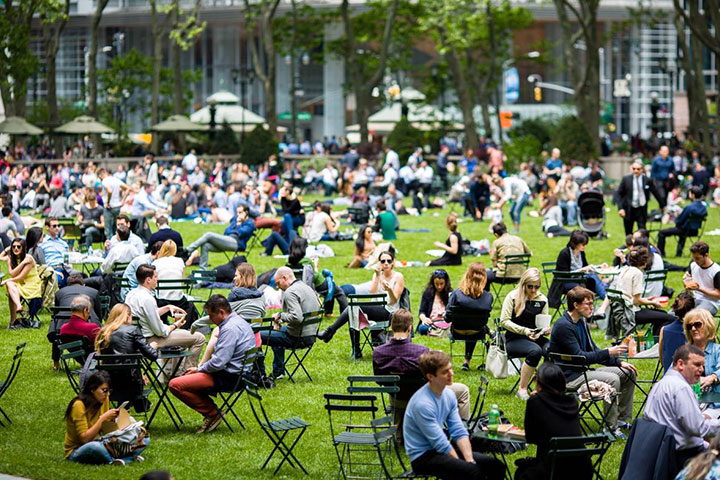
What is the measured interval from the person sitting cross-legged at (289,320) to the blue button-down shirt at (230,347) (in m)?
1.78

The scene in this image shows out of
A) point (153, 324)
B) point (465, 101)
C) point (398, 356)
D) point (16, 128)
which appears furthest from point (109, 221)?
point (465, 101)

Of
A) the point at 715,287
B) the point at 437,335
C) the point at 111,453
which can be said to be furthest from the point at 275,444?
the point at 715,287

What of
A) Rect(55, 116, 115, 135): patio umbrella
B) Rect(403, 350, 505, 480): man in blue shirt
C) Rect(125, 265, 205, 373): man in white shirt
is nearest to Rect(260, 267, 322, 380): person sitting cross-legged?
Rect(125, 265, 205, 373): man in white shirt

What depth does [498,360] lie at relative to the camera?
13414 millimetres

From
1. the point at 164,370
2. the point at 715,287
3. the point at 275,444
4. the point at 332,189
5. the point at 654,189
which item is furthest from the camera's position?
the point at 332,189

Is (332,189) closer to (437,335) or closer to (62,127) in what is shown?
(62,127)

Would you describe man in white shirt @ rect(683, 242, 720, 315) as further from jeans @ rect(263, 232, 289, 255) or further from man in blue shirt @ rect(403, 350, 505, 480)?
jeans @ rect(263, 232, 289, 255)

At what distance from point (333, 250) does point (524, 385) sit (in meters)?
13.4

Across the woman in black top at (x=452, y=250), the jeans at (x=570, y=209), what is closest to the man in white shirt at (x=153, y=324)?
the woman in black top at (x=452, y=250)

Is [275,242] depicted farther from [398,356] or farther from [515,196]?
[398,356]

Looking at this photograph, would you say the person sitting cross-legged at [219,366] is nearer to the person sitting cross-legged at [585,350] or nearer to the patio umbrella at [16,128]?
the person sitting cross-legged at [585,350]

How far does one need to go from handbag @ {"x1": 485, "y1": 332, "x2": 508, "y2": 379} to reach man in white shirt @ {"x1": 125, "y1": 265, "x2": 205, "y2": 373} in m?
3.19

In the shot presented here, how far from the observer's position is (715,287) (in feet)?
48.1

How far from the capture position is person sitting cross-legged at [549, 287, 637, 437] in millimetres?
11414
